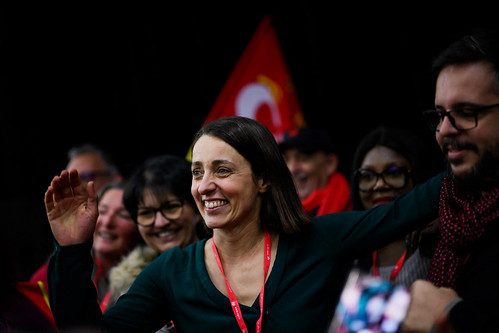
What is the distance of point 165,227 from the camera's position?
3.30 m

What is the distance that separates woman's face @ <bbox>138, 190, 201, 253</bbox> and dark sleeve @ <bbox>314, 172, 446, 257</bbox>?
1.11 metres

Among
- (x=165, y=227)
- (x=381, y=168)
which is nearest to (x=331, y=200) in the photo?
(x=381, y=168)

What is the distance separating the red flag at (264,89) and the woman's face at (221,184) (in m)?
A: 2.93

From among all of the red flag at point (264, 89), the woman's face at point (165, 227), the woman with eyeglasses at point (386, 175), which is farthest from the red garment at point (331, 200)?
the red flag at point (264, 89)

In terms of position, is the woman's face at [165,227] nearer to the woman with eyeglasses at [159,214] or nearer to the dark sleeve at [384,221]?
the woman with eyeglasses at [159,214]

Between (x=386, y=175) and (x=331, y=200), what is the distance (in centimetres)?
66

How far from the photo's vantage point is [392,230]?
7.47ft

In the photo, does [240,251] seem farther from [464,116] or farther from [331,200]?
[331,200]

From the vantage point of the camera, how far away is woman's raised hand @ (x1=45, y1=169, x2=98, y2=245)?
7.30 ft

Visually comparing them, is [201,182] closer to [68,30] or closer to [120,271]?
[120,271]

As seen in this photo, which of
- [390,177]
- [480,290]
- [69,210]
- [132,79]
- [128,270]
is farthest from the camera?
[132,79]

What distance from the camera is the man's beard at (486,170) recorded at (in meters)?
1.93

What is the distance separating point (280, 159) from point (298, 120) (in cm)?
302

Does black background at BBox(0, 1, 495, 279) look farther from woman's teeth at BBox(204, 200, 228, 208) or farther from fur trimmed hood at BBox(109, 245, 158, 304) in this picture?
woman's teeth at BBox(204, 200, 228, 208)
